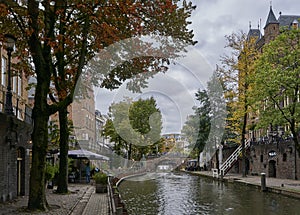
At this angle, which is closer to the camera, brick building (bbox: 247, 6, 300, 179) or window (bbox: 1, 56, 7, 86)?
window (bbox: 1, 56, 7, 86)

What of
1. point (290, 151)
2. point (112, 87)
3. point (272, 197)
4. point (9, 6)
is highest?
point (9, 6)

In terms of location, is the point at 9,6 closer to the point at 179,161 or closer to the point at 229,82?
the point at 229,82

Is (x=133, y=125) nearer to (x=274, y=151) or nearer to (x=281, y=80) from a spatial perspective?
(x=274, y=151)

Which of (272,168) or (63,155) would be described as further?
(272,168)

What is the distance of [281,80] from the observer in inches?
1054

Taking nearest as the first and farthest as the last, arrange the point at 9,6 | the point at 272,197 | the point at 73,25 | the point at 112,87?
the point at 9,6 → the point at 73,25 → the point at 112,87 → the point at 272,197

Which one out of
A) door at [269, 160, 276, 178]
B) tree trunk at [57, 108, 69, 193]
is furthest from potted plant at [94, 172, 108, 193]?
door at [269, 160, 276, 178]

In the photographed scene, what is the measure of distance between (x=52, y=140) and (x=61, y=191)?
27.0 ft

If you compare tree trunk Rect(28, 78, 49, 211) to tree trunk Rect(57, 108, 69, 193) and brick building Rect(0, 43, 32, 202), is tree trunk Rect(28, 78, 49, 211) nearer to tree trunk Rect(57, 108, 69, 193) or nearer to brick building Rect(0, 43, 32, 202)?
brick building Rect(0, 43, 32, 202)

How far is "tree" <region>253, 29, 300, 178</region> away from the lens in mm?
26877

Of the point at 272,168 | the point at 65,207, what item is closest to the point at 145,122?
the point at 272,168

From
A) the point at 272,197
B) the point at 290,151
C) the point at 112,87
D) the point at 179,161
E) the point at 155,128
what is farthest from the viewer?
the point at 179,161

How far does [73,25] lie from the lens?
17.4m

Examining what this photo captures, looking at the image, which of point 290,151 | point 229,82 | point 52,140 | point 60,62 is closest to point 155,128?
point 229,82
